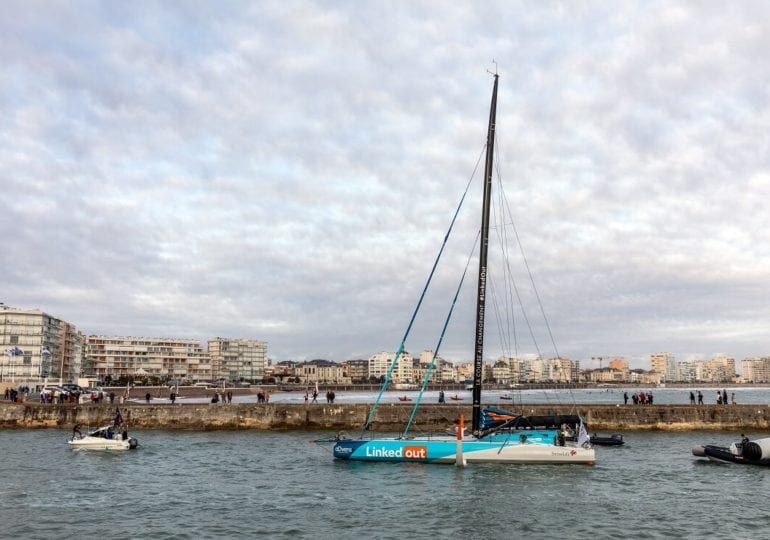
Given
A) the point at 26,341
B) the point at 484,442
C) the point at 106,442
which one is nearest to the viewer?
the point at 484,442

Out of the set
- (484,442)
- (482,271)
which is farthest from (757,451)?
(482,271)

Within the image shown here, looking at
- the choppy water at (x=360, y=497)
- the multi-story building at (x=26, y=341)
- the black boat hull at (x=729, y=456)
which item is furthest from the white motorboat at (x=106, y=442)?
the multi-story building at (x=26, y=341)

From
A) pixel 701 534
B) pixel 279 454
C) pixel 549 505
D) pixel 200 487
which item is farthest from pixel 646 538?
pixel 279 454

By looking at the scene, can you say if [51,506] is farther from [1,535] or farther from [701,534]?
[701,534]

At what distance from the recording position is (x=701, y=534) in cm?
2042

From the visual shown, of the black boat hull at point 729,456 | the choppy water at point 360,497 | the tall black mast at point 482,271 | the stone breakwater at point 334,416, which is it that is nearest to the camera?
the choppy water at point 360,497

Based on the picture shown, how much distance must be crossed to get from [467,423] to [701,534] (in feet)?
83.5

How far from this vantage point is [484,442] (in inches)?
1273

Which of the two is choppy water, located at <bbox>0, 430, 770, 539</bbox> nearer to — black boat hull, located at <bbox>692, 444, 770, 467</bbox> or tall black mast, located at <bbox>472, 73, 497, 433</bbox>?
black boat hull, located at <bbox>692, 444, 770, 467</bbox>

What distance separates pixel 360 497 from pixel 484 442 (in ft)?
29.3

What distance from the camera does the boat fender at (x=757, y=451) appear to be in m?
33.8

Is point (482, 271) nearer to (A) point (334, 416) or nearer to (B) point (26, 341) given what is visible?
(A) point (334, 416)

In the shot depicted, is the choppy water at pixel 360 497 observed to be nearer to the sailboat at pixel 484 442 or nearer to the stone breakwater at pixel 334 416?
the sailboat at pixel 484 442

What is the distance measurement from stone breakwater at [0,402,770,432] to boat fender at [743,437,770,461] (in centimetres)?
1411
